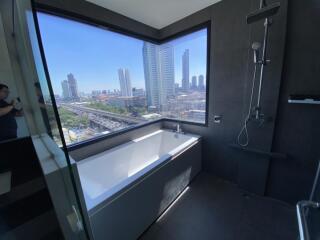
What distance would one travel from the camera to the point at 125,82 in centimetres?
231

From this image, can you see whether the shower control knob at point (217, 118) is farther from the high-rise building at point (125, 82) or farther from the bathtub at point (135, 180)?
the high-rise building at point (125, 82)

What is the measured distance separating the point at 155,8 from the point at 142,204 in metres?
2.35

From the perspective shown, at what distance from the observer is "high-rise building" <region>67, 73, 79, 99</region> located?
1.71m

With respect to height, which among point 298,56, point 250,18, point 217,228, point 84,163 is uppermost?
point 250,18

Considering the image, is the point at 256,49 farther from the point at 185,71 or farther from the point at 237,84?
the point at 185,71

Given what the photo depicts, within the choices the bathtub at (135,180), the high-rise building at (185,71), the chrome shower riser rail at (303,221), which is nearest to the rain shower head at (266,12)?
the high-rise building at (185,71)

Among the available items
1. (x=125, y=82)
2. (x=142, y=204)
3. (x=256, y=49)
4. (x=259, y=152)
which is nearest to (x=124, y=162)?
(x=142, y=204)

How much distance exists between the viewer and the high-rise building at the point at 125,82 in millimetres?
2234

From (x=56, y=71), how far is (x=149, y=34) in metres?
1.57

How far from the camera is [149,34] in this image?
2.43 m

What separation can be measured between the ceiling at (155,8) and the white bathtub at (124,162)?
1832 mm

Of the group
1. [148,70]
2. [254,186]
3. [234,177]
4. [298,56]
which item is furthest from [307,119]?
[148,70]

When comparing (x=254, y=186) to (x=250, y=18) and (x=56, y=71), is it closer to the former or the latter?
(x=250, y=18)

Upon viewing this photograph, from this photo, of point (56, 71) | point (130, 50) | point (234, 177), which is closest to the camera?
point (56, 71)
